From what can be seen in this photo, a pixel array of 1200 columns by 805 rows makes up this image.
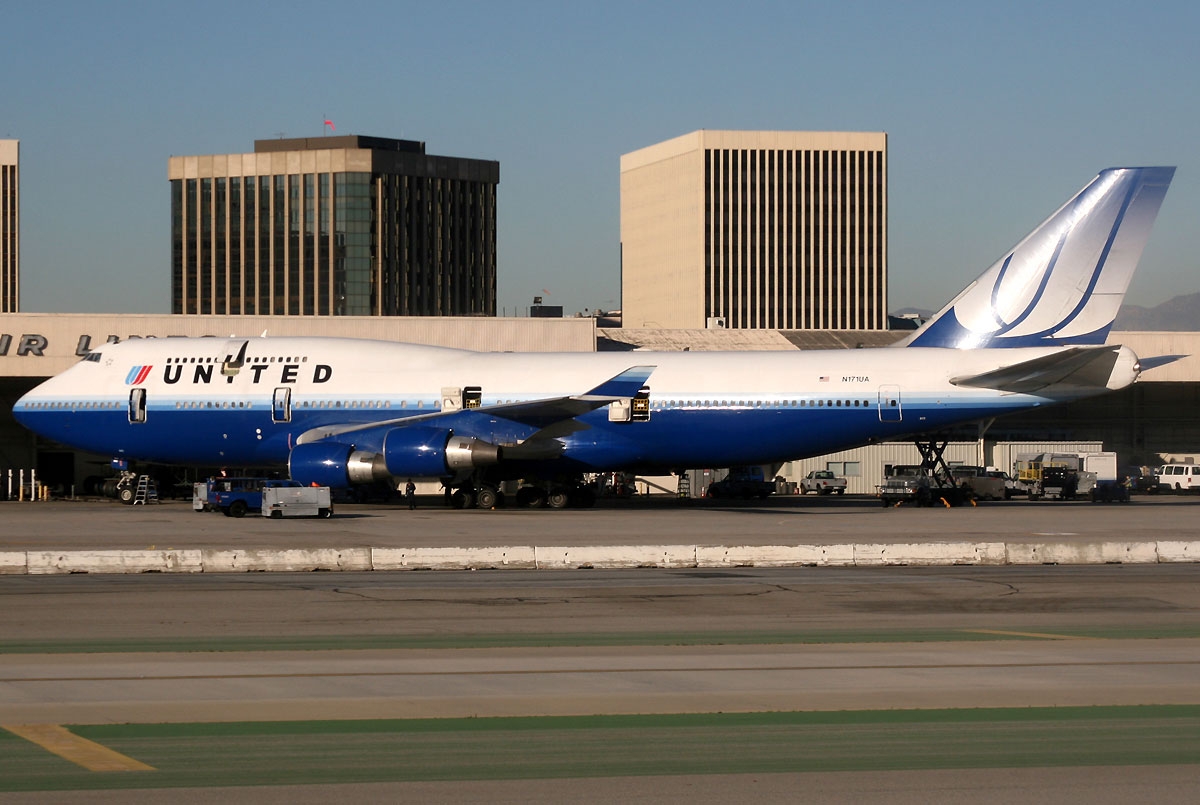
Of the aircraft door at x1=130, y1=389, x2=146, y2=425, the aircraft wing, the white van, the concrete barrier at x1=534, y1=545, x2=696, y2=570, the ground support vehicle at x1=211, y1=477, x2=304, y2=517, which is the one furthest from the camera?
the white van

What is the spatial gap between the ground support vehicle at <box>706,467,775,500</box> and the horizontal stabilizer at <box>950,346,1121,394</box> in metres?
16.4

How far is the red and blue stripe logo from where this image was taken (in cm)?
4506

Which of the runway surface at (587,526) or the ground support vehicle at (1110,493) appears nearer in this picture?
the runway surface at (587,526)

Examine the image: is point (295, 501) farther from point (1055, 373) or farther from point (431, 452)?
point (1055, 373)

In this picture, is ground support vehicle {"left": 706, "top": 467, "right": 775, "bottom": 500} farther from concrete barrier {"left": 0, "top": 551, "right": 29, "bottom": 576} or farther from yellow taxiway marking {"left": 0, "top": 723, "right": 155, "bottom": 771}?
yellow taxiway marking {"left": 0, "top": 723, "right": 155, "bottom": 771}

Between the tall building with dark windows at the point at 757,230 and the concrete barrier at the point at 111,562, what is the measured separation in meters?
163

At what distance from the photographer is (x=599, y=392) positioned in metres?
41.7

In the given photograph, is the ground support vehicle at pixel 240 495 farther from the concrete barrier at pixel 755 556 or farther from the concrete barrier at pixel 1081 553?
the concrete barrier at pixel 1081 553

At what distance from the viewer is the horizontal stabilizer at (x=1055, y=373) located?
1550 inches

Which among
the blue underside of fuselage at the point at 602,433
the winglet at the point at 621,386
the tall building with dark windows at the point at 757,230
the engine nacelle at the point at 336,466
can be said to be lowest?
the engine nacelle at the point at 336,466

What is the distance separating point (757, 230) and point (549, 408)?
5996 inches

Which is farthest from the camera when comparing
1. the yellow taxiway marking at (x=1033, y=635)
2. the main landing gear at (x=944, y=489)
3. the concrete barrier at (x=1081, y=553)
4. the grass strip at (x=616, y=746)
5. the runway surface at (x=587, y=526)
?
the main landing gear at (x=944, y=489)

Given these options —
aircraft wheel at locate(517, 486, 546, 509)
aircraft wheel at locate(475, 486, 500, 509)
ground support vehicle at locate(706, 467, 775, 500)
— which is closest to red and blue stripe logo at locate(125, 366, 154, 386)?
aircraft wheel at locate(475, 486, 500, 509)

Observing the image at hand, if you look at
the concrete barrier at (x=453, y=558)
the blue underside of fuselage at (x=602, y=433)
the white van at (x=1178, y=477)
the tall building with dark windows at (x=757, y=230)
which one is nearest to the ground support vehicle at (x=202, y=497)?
the blue underside of fuselage at (x=602, y=433)
